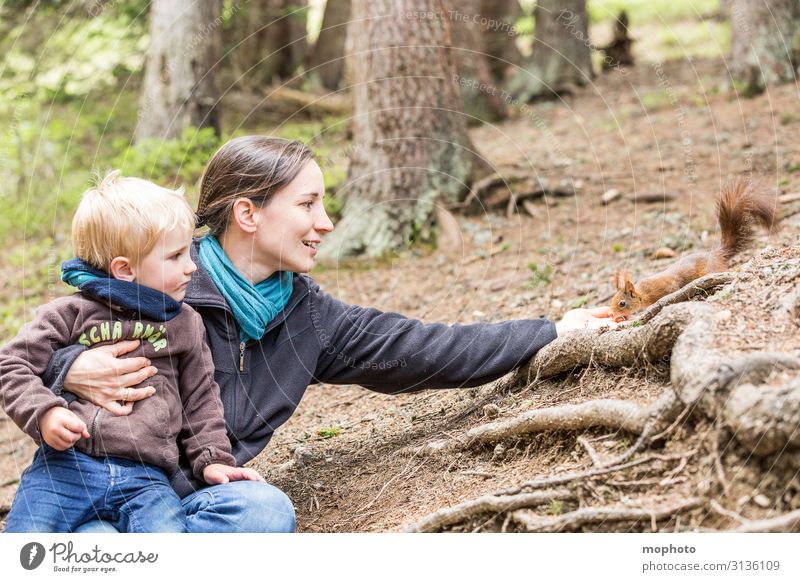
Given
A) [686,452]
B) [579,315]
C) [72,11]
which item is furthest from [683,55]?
[686,452]

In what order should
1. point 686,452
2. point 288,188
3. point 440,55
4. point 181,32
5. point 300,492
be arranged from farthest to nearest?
point 181,32 → point 440,55 → point 300,492 → point 288,188 → point 686,452

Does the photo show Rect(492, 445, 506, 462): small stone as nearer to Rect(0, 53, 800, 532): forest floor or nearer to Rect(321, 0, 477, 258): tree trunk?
Rect(0, 53, 800, 532): forest floor

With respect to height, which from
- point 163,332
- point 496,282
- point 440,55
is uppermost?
point 440,55

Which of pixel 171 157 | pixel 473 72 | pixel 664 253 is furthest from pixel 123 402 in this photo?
pixel 473 72

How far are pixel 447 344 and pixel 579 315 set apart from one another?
60 centimetres

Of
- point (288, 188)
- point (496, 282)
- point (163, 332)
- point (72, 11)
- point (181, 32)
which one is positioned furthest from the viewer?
point (72, 11)

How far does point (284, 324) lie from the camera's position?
122 inches

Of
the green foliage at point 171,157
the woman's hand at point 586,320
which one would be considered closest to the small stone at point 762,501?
the woman's hand at point 586,320

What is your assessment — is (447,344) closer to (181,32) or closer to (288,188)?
(288,188)

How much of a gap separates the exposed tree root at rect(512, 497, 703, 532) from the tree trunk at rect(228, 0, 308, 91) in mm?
9299

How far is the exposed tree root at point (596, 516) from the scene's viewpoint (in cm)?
216

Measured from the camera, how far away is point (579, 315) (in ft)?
10.8

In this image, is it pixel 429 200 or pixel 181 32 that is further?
pixel 181 32

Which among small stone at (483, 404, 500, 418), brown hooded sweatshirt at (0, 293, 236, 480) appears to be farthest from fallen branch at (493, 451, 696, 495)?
brown hooded sweatshirt at (0, 293, 236, 480)
